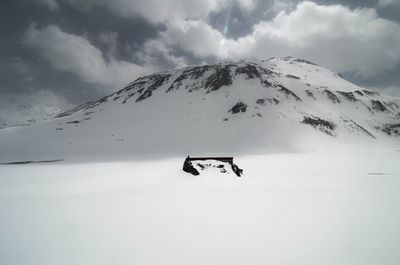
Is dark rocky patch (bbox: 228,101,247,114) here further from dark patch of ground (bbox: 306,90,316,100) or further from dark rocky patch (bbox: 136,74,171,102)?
dark rocky patch (bbox: 136,74,171,102)

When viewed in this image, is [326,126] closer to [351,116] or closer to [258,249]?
[351,116]

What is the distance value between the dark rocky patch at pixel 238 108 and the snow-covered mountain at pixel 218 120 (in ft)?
0.98

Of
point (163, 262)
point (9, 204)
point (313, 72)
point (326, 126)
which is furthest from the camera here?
point (313, 72)

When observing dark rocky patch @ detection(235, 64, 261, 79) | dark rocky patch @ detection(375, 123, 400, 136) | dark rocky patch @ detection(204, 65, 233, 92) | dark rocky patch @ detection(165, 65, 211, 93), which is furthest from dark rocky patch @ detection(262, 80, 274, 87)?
dark rocky patch @ detection(375, 123, 400, 136)

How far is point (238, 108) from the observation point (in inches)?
2621

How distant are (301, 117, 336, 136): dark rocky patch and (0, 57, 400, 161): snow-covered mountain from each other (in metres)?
0.34

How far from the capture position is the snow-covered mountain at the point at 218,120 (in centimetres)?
4803

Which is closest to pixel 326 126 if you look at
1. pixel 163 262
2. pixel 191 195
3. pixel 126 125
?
pixel 126 125

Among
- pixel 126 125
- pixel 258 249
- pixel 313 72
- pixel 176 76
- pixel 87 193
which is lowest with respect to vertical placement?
pixel 258 249

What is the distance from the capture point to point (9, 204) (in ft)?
28.3

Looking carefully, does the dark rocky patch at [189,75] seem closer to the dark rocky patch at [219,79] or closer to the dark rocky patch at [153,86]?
the dark rocky patch at [153,86]

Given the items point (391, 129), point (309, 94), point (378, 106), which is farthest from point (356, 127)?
point (378, 106)

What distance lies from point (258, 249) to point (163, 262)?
7.19ft

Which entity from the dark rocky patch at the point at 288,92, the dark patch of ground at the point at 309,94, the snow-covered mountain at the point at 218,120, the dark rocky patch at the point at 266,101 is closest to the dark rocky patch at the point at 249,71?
the snow-covered mountain at the point at 218,120
